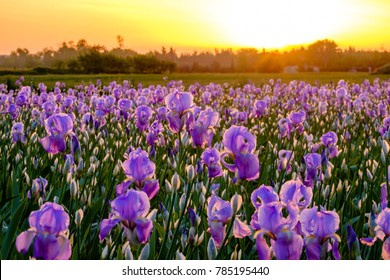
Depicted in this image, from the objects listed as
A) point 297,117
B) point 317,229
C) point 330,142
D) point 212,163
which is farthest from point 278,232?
point 297,117

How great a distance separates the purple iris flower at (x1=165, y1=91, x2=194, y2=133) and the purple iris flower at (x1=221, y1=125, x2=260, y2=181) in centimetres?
66

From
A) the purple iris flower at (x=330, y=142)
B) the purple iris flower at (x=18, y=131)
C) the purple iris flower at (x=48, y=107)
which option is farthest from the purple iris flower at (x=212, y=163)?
the purple iris flower at (x=48, y=107)

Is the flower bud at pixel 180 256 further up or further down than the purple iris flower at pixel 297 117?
further down

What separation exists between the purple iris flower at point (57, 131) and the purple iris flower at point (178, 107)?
0.64 metres

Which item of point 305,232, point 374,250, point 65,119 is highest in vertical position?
point 65,119

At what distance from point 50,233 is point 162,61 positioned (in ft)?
192

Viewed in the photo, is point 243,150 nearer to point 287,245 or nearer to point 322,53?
point 287,245

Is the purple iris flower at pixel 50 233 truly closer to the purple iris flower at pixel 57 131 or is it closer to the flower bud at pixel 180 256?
the flower bud at pixel 180 256

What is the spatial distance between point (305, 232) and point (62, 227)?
73cm

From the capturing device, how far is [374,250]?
98.4 inches

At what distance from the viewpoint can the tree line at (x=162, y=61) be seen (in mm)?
49938
